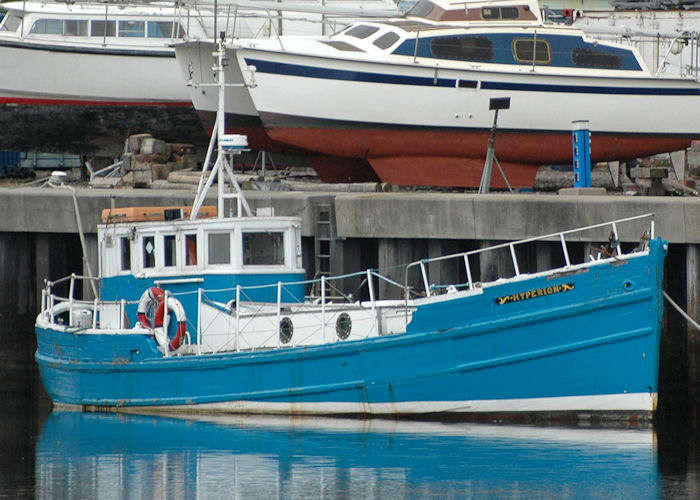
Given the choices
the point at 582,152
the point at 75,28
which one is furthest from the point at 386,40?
the point at 75,28

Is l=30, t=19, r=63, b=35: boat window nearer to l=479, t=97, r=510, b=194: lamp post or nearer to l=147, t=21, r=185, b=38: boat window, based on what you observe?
l=147, t=21, r=185, b=38: boat window

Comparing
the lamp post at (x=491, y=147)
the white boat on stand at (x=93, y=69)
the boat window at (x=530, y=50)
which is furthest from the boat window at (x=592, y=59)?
the white boat on stand at (x=93, y=69)

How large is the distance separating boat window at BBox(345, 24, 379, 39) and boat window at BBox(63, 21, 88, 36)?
6480 mm

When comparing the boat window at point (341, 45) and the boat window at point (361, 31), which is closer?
the boat window at point (341, 45)

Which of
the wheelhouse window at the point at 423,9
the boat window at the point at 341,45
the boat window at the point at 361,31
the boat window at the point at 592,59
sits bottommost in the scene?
the boat window at the point at 592,59

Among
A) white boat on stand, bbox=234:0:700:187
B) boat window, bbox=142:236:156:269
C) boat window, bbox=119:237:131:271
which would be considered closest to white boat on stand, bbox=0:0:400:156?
white boat on stand, bbox=234:0:700:187

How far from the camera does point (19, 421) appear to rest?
2023 centimetres

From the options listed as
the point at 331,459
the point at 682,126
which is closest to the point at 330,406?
the point at 331,459

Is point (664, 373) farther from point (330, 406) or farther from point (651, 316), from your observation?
point (330, 406)

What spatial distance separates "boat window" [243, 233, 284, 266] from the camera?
19.8m

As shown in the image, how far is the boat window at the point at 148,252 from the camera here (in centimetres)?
2016

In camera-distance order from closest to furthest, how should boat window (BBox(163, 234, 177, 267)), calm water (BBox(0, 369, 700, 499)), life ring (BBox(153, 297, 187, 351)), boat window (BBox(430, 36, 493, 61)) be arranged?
calm water (BBox(0, 369, 700, 499)) → life ring (BBox(153, 297, 187, 351)) → boat window (BBox(163, 234, 177, 267)) → boat window (BBox(430, 36, 493, 61))

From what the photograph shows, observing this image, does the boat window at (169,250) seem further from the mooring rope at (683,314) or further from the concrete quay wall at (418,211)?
the mooring rope at (683,314)

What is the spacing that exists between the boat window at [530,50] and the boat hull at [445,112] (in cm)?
35
